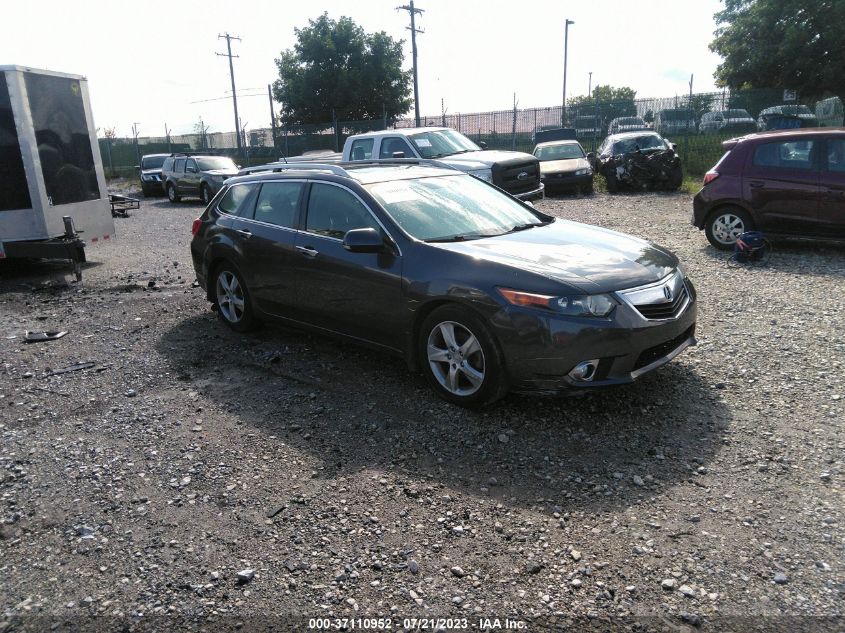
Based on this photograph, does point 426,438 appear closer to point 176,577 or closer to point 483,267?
point 483,267

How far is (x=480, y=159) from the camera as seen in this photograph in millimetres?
13484

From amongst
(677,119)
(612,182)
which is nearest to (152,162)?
(612,182)

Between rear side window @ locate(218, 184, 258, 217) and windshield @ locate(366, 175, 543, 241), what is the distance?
5.62ft

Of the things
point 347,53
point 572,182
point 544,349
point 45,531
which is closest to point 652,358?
point 544,349

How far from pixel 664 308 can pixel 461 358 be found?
1404 mm

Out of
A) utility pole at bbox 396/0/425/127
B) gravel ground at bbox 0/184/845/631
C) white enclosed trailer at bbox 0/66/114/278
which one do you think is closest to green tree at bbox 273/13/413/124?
utility pole at bbox 396/0/425/127

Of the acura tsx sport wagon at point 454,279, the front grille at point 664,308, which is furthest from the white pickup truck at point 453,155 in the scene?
the front grille at point 664,308

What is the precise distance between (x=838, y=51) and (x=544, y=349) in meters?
30.8

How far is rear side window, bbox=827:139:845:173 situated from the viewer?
8688 millimetres

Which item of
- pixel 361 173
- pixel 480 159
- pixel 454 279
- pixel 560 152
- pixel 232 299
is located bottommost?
pixel 232 299

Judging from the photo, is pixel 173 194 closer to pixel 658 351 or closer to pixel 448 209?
pixel 448 209

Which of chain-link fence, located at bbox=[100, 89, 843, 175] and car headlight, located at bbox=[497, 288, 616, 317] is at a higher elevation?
chain-link fence, located at bbox=[100, 89, 843, 175]

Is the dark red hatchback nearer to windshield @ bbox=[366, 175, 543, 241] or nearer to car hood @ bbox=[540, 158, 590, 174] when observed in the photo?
windshield @ bbox=[366, 175, 543, 241]

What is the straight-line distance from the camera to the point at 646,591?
111 inches
